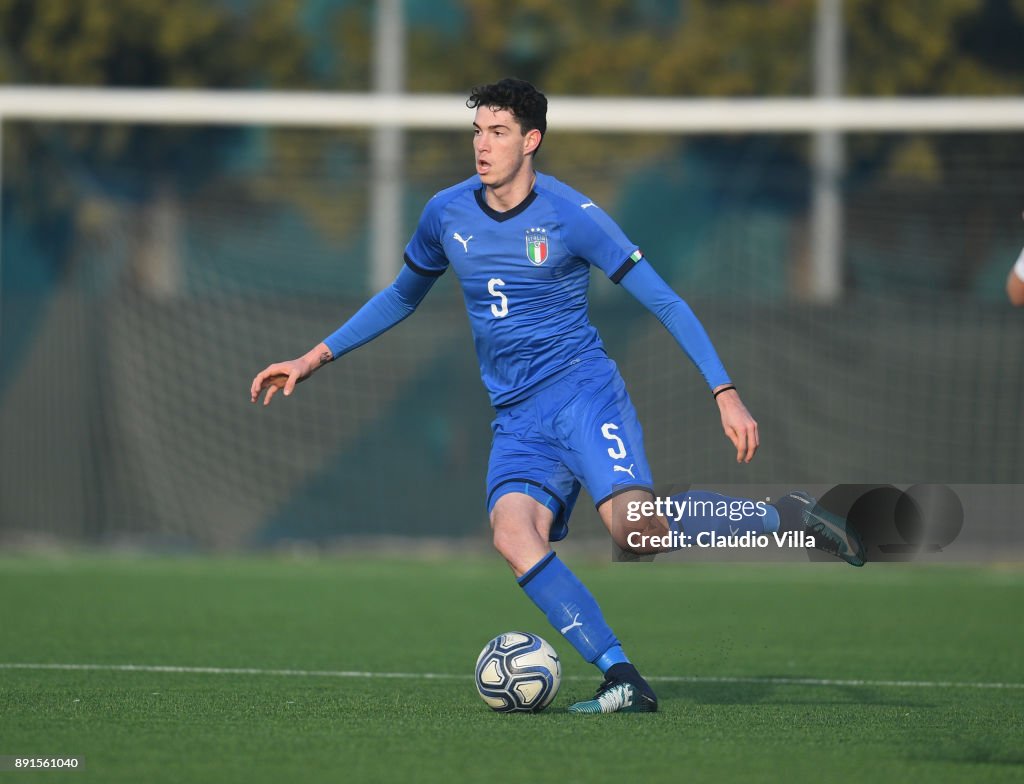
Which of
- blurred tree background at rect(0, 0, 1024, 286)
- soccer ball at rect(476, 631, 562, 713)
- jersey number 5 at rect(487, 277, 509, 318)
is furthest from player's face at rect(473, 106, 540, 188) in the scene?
blurred tree background at rect(0, 0, 1024, 286)

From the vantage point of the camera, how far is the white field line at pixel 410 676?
6.98 metres

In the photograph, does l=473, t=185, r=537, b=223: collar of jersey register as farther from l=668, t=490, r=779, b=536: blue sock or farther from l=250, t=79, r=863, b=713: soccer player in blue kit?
l=668, t=490, r=779, b=536: blue sock

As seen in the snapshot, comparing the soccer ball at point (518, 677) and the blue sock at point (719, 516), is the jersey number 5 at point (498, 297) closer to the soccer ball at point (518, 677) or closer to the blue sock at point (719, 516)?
the blue sock at point (719, 516)

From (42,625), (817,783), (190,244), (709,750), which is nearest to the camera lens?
(817,783)

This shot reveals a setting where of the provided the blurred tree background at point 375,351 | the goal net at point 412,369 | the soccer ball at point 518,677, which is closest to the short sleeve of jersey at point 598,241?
the soccer ball at point 518,677

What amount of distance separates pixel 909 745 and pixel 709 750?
0.69 meters

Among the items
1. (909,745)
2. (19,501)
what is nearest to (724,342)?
(19,501)

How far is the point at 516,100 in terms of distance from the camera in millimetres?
6098

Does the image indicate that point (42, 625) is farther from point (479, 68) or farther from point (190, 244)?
point (479, 68)

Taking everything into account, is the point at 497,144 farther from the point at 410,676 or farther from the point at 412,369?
the point at 412,369

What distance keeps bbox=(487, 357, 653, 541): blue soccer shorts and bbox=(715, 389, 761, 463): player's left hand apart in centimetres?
46

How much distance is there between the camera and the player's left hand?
5.49 metres

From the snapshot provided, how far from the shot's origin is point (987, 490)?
13672 millimetres

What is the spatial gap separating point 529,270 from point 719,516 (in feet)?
3.91
